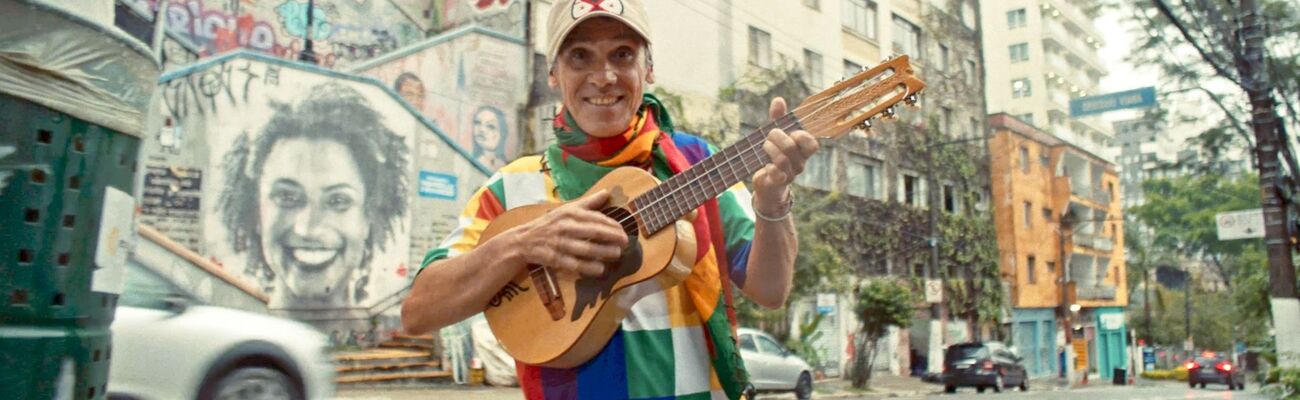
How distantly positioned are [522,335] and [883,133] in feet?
86.4

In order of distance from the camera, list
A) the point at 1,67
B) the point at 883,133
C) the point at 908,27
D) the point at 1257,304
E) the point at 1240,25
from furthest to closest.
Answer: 1. the point at 908,27
2. the point at 883,133
3. the point at 1257,304
4. the point at 1240,25
5. the point at 1,67

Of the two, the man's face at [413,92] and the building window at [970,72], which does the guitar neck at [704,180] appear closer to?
the man's face at [413,92]

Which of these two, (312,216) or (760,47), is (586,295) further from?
(760,47)

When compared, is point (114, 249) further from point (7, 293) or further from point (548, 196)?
point (548, 196)

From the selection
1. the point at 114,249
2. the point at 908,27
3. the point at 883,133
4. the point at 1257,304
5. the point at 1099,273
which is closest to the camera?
the point at 114,249

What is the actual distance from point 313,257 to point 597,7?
41.0 feet

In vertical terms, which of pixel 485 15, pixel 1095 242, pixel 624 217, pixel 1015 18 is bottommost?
pixel 624 217

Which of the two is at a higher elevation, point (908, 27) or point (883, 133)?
point (908, 27)

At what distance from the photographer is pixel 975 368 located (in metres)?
19.7

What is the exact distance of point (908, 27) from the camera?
28.9 metres

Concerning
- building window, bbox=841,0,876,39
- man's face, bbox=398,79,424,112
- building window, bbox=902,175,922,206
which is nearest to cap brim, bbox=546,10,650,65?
man's face, bbox=398,79,424,112

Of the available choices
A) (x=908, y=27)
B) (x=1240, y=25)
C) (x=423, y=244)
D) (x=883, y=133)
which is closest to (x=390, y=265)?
(x=423, y=244)

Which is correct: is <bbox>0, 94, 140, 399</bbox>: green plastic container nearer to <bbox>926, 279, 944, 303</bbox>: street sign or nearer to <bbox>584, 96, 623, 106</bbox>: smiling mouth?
<bbox>584, 96, 623, 106</bbox>: smiling mouth

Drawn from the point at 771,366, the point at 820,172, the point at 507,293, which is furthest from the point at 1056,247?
the point at 507,293
